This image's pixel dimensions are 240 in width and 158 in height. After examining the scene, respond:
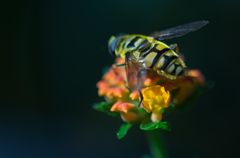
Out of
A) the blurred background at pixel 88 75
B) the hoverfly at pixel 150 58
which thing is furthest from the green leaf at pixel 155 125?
the blurred background at pixel 88 75

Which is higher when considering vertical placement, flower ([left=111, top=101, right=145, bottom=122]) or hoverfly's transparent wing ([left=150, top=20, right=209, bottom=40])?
hoverfly's transparent wing ([left=150, top=20, right=209, bottom=40])

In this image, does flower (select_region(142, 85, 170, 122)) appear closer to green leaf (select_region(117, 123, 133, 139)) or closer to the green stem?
green leaf (select_region(117, 123, 133, 139))

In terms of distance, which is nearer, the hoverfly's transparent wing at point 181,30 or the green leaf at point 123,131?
the green leaf at point 123,131

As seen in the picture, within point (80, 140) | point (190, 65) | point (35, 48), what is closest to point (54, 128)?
point (80, 140)

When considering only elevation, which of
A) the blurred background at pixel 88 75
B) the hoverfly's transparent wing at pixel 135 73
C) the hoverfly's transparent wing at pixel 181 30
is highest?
the hoverfly's transparent wing at pixel 181 30

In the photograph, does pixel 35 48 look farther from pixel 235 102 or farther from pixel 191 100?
pixel 191 100

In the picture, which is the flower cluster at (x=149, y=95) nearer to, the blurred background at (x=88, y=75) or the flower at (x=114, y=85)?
the flower at (x=114, y=85)

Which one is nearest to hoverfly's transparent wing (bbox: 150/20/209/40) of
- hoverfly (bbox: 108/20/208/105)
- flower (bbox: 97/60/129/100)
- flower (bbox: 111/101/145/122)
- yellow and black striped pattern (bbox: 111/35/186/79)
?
hoverfly (bbox: 108/20/208/105)
